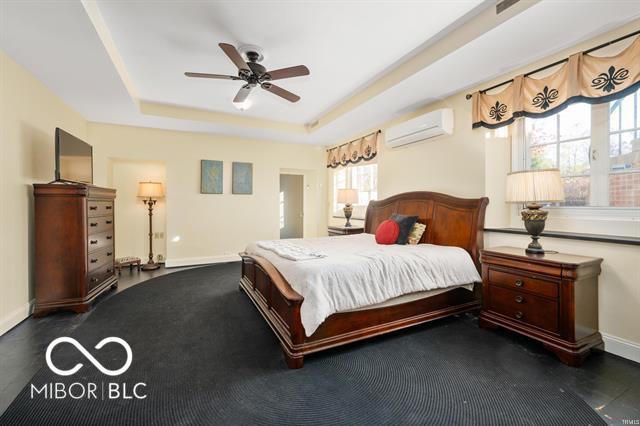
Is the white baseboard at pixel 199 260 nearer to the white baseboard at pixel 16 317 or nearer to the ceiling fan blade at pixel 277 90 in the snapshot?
the white baseboard at pixel 16 317

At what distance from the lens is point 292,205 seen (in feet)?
23.3

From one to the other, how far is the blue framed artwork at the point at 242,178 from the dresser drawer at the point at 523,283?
449cm

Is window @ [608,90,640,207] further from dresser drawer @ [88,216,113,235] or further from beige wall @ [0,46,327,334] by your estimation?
dresser drawer @ [88,216,113,235]

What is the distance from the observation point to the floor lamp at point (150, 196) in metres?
4.92

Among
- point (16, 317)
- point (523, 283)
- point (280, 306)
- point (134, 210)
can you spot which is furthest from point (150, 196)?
point (523, 283)

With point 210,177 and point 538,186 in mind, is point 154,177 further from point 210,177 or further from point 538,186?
point 538,186

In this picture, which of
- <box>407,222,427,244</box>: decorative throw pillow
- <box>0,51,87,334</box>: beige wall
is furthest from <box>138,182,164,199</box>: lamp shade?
<box>407,222,427,244</box>: decorative throw pillow

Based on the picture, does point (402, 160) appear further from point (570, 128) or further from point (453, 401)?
point (453, 401)

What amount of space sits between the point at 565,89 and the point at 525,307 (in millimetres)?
1852

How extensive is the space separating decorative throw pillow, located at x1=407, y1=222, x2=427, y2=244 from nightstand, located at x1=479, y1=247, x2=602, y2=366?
0.93 meters

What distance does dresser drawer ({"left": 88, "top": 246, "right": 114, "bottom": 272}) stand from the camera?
3.14 metres

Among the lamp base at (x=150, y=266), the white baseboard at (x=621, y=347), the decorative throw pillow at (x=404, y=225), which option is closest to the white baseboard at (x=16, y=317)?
the lamp base at (x=150, y=266)

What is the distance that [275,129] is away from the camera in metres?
5.24

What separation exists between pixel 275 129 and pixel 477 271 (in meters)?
4.00
